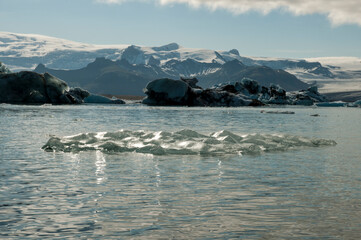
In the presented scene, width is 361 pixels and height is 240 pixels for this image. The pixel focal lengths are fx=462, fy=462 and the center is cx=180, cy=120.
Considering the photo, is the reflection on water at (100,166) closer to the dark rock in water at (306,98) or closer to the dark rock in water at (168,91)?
the dark rock in water at (168,91)

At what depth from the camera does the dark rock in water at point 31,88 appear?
304ft

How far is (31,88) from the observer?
3698 inches

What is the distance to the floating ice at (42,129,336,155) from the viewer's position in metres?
18.5

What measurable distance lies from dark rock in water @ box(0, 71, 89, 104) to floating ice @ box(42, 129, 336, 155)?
75843 mm

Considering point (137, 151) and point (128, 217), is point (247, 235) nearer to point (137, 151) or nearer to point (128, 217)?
point (128, 217)

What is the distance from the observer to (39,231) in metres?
7.62

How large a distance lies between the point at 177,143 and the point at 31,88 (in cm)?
8075

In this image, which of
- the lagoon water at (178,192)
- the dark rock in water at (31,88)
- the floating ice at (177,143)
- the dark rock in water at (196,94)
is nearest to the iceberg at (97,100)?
the dark rock in water at (196,94)

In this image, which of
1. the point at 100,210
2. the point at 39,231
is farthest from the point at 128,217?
the point at 39,231

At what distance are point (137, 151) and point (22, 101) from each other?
282ft

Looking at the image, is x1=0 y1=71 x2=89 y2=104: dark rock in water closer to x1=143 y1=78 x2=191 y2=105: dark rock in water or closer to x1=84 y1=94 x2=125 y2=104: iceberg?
x1=143 y1=78 x2=191 y2=105: dark rock in water

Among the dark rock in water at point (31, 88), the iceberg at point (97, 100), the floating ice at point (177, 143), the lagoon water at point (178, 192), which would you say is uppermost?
the dark rock in water at point (31, 88)

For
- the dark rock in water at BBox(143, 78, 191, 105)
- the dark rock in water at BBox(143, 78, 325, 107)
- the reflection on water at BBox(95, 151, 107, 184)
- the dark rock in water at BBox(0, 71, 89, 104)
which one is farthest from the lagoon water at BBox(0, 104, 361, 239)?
the dark rock in water at BBox(143, 78, 325, 107)

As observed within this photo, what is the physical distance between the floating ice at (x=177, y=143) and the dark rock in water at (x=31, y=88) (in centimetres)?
7584
